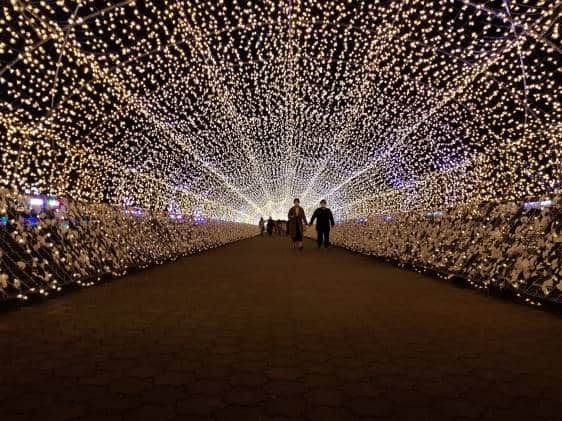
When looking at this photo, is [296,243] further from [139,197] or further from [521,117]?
[521,117]

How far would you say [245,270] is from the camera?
28.8 ft

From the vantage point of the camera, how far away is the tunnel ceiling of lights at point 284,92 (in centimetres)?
817

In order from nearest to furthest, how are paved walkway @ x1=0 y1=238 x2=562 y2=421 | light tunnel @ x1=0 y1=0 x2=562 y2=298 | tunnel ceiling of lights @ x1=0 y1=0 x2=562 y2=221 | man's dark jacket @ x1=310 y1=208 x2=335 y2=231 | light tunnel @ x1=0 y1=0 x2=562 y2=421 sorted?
paved walkway @ x1=0 y1=238 x2=562 y2=421 < light tunnel @ x1=0 y1=0 x2=562 y2=421 < light tunnel @ x1=0 y1=0 x2=562 y2=298 < tunnel ceiling of lights @ x1=0 y1=0 x2=562 y2=221 < man's dark jacket @ x1=310 y1=208 x2=335 y2=231

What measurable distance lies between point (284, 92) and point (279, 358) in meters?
13.2

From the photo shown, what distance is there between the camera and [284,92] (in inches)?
600

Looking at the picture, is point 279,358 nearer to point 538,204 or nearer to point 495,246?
point 538,204

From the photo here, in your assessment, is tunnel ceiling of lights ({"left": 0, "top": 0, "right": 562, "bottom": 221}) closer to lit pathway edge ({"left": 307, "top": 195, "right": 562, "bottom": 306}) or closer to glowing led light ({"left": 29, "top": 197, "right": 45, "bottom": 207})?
glowing led light ({"left": 29, "top": 197, "right": 45, "bottom": 207})

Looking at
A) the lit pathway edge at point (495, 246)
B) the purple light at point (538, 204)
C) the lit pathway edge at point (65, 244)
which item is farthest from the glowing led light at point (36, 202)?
the purple light at point (538, 204)

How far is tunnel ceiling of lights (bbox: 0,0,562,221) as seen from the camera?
8.17 m

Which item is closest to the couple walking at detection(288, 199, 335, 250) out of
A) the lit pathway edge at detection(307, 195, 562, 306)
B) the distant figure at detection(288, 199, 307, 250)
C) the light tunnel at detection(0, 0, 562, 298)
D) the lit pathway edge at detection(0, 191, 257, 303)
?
the distant figure at detection(288, 199, 307, 250)

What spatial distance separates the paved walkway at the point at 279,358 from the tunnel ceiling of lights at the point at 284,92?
2.21 m

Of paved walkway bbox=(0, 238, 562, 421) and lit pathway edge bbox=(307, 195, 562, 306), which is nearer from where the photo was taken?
paved walkway bbox=(0, 238, 562, 421)

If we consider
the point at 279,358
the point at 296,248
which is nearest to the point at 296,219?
the point at 296,248

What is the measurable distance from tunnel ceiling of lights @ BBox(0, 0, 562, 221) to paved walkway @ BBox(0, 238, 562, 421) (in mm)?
2207
